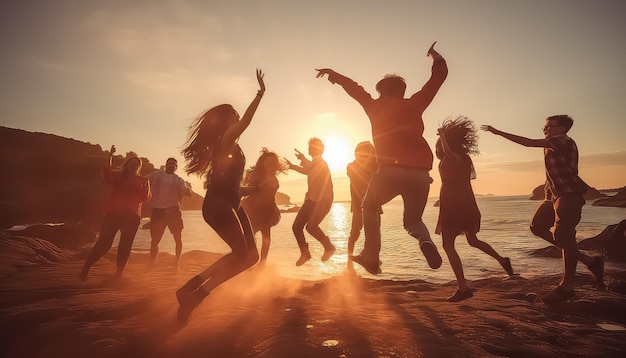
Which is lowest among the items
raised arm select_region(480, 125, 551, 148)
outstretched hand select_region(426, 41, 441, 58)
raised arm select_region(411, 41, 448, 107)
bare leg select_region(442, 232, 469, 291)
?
bare leg select_region(442, 232, 469, 291)

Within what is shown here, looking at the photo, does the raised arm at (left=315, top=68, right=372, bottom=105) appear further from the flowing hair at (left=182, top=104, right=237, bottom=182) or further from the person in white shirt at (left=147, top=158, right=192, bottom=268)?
the person in white shirt at (left=147, top=158, right=192, bottom=268)

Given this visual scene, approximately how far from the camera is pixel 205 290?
324 centimetres

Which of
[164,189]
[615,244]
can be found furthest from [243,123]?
[615,244]

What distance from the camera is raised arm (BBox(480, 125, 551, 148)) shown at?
4.30 m

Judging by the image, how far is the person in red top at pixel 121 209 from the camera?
229 inches

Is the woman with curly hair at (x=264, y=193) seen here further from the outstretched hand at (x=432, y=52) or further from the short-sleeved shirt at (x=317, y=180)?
the outstretched hand at (x=432, y=52)

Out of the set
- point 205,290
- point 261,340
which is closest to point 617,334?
point 261,340

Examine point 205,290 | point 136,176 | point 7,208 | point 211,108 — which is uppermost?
point 211,108

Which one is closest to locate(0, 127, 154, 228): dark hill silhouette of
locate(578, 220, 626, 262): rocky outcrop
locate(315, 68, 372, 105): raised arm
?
locate(315, 68, 372, 105): raised arm

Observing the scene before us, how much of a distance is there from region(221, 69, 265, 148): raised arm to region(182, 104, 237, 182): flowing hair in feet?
0.83

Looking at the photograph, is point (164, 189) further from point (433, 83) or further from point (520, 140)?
point (520, 140)

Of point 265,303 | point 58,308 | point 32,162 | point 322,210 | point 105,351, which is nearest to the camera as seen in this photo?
point 105,351

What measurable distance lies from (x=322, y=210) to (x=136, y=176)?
3.71 m

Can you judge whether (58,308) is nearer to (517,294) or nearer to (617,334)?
(617,334)
